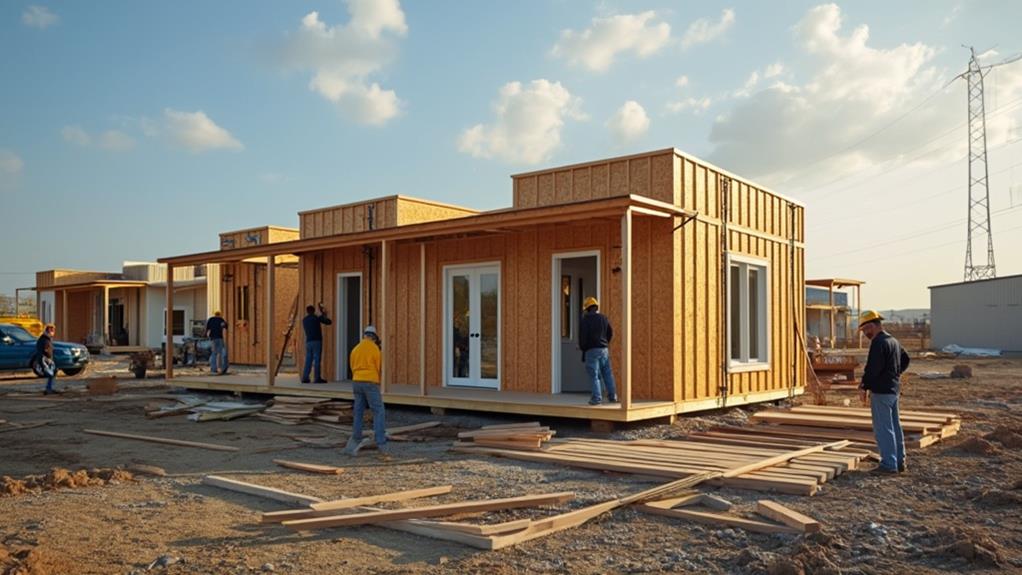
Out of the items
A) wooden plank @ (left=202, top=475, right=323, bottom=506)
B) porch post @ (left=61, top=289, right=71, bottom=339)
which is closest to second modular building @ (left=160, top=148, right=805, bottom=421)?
wooden plank @ (left=202, top=475, right=323, bottom=506)

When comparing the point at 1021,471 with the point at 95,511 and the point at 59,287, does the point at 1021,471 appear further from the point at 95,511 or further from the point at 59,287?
the point at 59,287

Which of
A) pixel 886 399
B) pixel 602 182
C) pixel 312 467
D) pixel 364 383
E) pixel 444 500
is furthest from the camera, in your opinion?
pixel 602 182

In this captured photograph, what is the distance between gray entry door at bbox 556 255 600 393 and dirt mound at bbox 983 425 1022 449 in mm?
5692

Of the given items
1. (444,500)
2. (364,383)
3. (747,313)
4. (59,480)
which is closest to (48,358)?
(59,480)

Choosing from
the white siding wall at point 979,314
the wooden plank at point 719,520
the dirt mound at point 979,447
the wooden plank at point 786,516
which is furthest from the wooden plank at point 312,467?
the white siding wall at point 979,314

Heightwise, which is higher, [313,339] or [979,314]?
[979,314]

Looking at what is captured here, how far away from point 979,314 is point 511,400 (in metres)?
30.8

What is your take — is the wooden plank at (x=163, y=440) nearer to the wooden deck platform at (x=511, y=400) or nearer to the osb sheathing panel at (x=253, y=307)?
the wooden deck platform at (x=511, y=400)

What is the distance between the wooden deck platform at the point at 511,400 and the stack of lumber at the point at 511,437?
0.54 m

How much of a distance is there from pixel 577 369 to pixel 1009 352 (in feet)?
91.7

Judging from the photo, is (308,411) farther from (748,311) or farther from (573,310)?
(748,311)

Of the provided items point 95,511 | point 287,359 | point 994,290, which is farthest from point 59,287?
point 994,290

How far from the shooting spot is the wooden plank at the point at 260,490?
7.05m

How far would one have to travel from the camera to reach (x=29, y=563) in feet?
16.9
